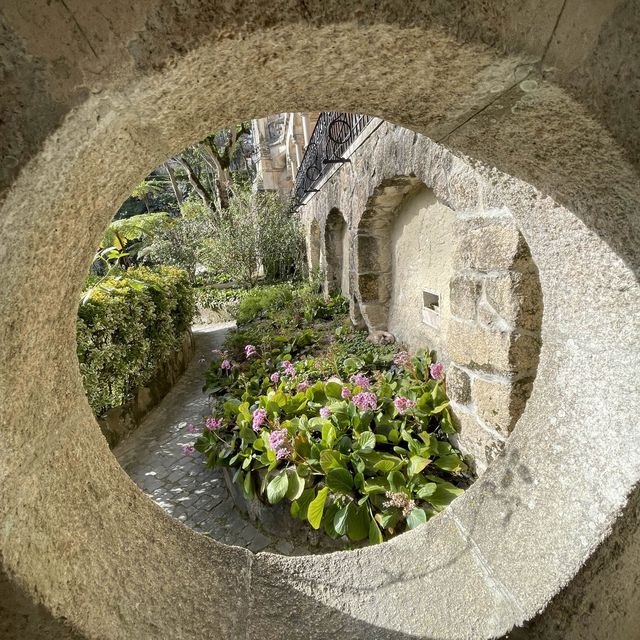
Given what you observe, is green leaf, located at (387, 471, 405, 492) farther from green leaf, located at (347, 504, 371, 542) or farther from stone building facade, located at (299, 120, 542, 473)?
stone building facade, located at (299, 120, 542, 473)

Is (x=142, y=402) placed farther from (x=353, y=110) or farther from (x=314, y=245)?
(x=314, y=245)

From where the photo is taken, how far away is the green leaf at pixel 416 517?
6.56ft

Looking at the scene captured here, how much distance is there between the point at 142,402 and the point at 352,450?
305 cm

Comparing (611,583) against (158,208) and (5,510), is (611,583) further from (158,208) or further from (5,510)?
(158,208)

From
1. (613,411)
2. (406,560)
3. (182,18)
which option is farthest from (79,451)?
(613,411)

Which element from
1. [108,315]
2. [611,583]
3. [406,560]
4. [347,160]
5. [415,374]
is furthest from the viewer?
[347,160]

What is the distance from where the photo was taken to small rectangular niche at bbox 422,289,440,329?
3.27 meters

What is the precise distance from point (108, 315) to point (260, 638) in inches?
137

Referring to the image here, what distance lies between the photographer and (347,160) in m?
4.43

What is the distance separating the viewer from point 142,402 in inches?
175

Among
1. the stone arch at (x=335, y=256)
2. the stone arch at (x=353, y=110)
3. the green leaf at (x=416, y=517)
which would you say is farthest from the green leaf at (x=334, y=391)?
the stone arch at (x=335, y=256)

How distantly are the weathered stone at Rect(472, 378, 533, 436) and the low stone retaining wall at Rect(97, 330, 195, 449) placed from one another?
3109mm

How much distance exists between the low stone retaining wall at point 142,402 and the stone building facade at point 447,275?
2728 mm

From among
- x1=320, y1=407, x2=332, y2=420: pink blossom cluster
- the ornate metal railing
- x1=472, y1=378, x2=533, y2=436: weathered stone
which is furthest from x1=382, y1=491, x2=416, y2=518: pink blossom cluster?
the ornate metal railing
